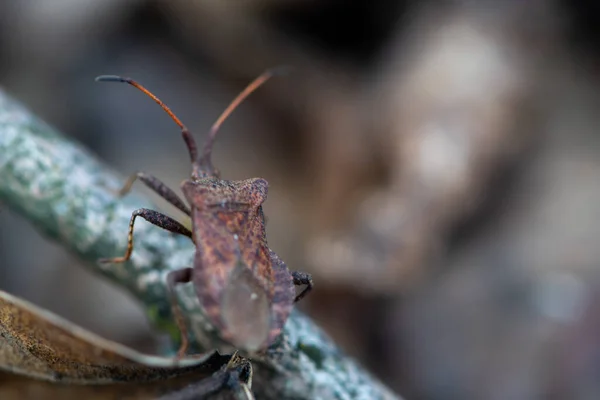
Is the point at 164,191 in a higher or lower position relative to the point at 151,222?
higher

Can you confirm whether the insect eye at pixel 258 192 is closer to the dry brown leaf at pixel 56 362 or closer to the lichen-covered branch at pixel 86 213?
the lichen-covered branch at pixel 86 213

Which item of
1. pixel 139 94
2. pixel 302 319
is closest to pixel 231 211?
pixel 302 319

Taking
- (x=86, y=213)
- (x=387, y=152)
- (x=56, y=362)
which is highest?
(x=387, y=152)

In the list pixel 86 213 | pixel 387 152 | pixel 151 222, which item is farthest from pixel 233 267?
pixel 387 152

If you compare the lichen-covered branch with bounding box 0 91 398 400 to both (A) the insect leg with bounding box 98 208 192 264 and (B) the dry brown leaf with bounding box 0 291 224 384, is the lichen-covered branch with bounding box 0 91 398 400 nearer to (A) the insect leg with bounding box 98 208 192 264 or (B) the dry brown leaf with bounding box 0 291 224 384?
(A) the insect leg with bounding box 98 208 192 264

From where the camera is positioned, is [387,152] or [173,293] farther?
[387,152]

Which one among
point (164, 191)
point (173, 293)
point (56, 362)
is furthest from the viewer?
point (164, 191)

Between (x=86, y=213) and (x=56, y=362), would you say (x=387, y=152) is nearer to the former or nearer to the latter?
(x=86, y=213)

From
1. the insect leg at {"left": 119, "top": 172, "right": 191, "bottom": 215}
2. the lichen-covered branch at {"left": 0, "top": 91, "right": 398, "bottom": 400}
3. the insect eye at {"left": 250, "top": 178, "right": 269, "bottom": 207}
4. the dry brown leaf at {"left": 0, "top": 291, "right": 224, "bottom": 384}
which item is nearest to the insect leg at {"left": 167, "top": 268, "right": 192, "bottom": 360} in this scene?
the lichen-covered branch at {"left": 0, "top": 91, "right": 398, "bottom": 400}

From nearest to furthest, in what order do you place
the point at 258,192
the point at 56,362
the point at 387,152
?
the point at 56,362 < the point at 258,192 < the point at 387,152
